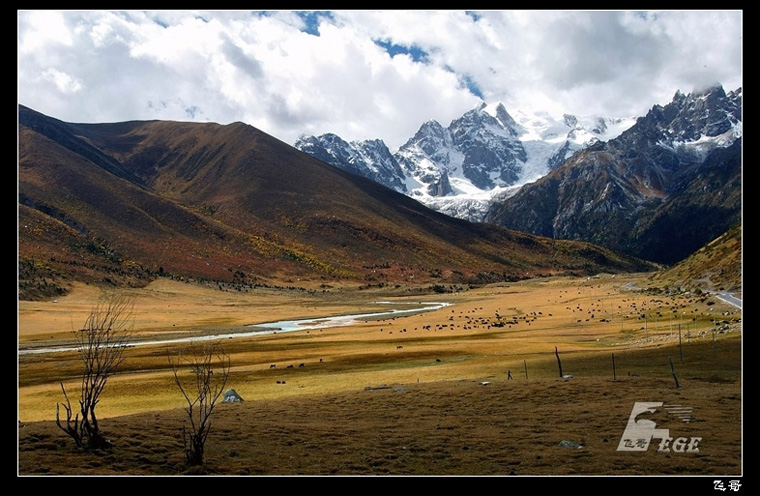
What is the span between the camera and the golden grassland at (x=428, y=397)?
2458 cm

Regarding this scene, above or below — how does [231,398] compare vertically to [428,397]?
below

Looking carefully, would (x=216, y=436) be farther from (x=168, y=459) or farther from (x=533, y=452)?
(x=533, y=452)

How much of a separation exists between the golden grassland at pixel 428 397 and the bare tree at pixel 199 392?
819 millimetres

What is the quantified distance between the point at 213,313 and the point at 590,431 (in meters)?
133

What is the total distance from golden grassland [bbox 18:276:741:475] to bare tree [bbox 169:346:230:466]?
2.69 feet

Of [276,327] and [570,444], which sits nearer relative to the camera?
[570,444]

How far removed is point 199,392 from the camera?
26.8 metres

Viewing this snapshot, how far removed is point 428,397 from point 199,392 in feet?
58.7

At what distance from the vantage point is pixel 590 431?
28984 mm

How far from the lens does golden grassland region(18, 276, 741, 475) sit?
2458 centimetres

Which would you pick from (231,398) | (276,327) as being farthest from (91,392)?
(276,327)

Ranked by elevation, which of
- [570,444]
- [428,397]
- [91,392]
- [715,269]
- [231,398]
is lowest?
[231,398]

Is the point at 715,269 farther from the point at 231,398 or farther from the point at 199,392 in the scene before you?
the point at 199,392
